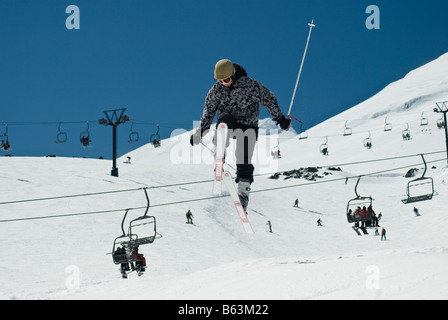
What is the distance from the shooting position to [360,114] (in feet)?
536

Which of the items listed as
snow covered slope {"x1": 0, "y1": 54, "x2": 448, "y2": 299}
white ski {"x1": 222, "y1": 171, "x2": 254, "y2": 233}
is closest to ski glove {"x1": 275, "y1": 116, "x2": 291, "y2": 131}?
white ski {"x1": 222, "y1": 171, "x2": 254, "y2": 233}

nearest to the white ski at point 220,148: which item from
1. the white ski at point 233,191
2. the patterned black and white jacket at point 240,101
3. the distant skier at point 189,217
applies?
the white ski at point 233,191

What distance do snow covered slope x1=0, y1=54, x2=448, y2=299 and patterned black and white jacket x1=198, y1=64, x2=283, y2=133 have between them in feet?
6.37

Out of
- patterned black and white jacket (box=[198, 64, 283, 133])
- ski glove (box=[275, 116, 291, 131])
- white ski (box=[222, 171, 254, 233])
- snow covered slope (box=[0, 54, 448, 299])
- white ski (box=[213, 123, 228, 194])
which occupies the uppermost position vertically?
patterned black and white jacket (box=[198, 64, 283, 133])

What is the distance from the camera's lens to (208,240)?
3400cm

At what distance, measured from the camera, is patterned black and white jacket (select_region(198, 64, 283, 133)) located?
6.30 m

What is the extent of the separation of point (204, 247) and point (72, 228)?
27.3 ft

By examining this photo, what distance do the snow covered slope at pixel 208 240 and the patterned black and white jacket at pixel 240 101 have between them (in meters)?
1.94

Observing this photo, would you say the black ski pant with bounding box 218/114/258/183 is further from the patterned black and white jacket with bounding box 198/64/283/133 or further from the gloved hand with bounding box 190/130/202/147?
the gloved hand with bounding box 190/130/202/147

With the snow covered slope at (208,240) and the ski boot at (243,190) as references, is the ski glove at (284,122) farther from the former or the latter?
the snow covered slope at (208,240)

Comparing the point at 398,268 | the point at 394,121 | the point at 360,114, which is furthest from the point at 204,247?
the point at 360,114

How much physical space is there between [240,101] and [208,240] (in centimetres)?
2838

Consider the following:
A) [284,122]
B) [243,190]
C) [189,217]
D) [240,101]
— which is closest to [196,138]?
[240,101]
